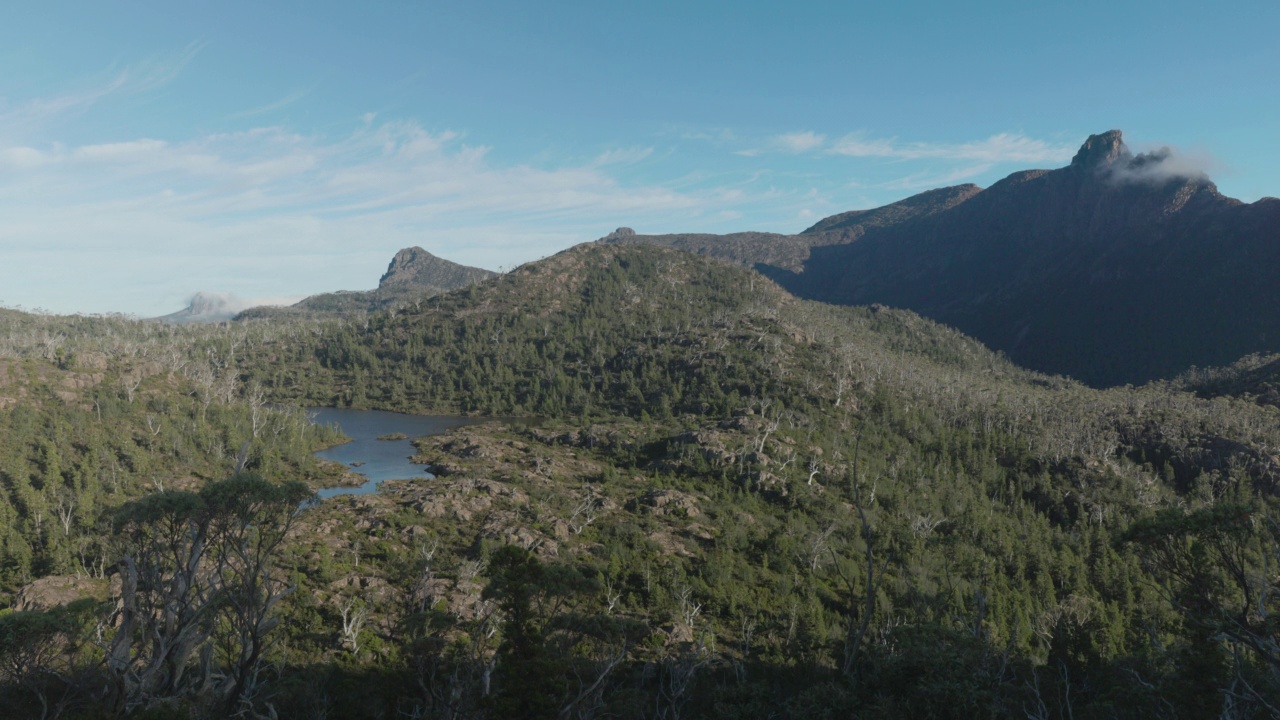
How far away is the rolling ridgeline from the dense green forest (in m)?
0.43

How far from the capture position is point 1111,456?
6068 inches

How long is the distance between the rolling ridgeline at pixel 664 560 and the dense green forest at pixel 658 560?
1.40ft

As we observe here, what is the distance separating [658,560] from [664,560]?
101 cm

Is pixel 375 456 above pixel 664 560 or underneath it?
above

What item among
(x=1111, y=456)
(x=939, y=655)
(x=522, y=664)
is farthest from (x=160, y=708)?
(x=1111, y=456)

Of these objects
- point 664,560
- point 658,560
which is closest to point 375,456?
point 658,560

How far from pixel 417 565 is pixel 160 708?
2259 inches

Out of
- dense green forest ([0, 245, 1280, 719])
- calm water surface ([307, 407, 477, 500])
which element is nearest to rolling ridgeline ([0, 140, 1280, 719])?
dense green forest ([0, 245, 1280, 719])

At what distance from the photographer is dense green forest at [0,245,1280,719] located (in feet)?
93.5

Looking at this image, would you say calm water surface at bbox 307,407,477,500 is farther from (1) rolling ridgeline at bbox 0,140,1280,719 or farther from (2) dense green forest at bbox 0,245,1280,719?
(1) rolling ridgeline at bbox 0,140,1280,719

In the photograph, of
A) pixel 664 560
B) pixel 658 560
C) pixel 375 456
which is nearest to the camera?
pixel 658 560

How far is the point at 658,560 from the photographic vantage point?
88312 millimetres

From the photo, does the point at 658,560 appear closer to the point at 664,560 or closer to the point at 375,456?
the point at 664,560

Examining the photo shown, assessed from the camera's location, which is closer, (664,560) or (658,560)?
(658,560)
